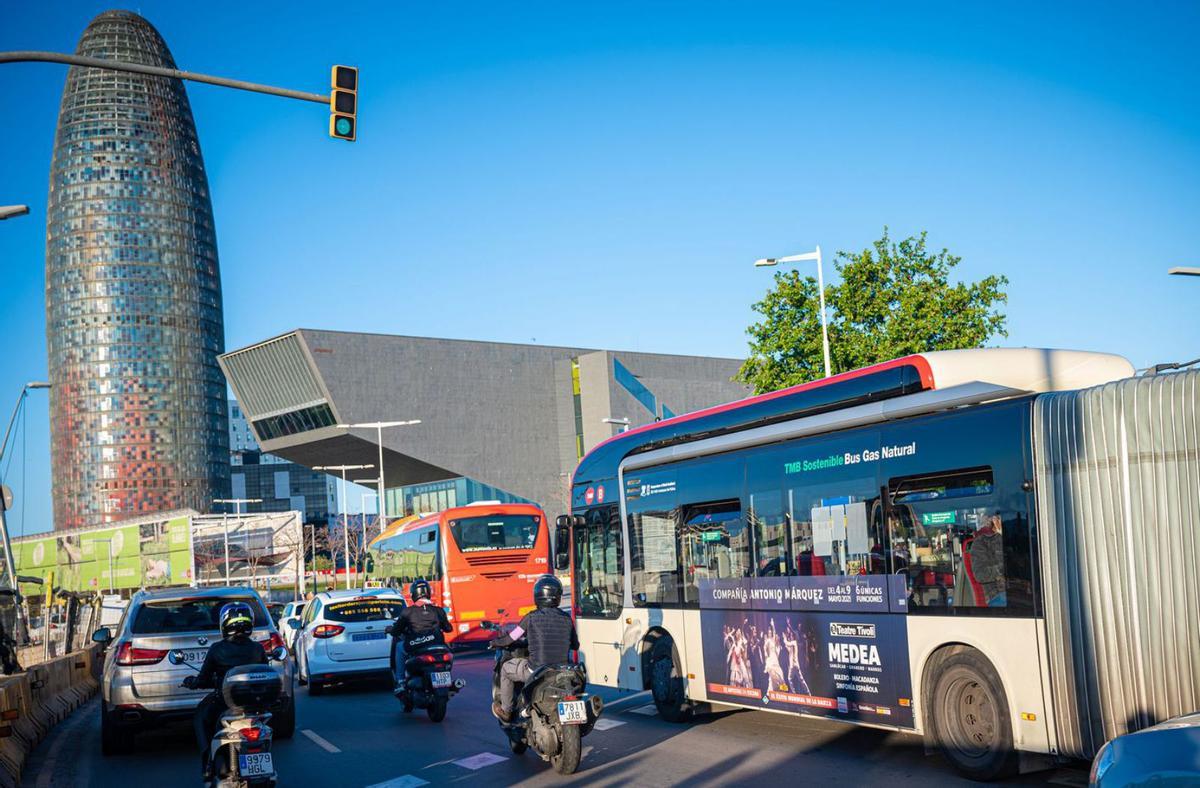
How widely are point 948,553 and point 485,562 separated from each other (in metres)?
18.2

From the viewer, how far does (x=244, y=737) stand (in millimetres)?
8375

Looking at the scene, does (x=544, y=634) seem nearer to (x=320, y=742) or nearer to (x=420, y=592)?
(x=320, y=742)

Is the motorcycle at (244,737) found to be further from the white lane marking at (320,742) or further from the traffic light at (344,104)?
the traffic light at (344,104)

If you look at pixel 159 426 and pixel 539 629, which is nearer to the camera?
pixel 539 629

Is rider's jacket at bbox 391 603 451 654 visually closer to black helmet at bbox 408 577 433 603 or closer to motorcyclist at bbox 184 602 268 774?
black helmet at bbox 408 577 433 603

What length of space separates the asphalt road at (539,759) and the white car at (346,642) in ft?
9.73

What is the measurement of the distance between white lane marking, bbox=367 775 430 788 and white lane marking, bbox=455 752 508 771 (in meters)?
0.64

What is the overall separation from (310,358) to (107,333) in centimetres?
10394

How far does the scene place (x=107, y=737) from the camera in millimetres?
12594

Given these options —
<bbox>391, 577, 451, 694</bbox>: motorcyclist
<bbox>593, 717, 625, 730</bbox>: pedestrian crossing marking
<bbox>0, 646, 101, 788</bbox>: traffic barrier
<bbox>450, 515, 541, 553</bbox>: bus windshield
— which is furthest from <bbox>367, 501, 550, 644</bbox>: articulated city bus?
<bbox>593, 717, 625, 730</bbox>: pedestrian crossing marking

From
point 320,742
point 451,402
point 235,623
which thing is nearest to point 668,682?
point 320,742

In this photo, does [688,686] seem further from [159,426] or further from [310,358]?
[159,426]

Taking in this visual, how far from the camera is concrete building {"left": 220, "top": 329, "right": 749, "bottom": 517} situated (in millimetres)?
73062

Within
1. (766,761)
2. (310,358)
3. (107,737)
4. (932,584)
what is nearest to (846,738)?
(766,761)
